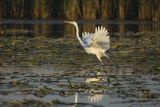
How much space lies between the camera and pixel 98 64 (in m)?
13.4

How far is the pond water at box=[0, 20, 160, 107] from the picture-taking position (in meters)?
8.69

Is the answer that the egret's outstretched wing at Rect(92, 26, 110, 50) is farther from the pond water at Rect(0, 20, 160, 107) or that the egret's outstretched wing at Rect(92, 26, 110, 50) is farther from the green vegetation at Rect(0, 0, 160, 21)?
the green vegetation at Rect(0, 0, 160, 21)

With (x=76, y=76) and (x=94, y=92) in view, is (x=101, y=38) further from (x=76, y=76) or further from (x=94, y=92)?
(x=94, y=92)

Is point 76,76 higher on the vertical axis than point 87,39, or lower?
lower

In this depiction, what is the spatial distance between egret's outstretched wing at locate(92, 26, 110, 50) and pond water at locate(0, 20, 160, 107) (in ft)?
1.42

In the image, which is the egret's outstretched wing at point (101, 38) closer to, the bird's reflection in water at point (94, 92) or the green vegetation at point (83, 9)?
the bird's reflection in water at point (94, 92)

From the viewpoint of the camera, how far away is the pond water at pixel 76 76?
869 centimetres

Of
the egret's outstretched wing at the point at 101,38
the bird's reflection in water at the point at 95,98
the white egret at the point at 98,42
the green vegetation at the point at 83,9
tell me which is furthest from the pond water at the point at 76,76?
the green vegetation at the point at 83,9

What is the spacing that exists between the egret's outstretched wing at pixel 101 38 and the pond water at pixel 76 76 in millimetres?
432

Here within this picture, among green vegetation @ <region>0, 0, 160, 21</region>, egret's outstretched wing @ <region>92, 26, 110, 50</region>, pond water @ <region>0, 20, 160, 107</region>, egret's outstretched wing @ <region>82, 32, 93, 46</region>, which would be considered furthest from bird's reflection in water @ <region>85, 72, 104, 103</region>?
green vegetation @ <region>0, 0, 160, 21</region>

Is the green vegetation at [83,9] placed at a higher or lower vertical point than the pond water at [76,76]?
higher

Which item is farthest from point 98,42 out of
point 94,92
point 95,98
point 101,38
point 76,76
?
point 95,98

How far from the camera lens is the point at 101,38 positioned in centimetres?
1306

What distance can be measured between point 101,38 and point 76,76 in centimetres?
198
